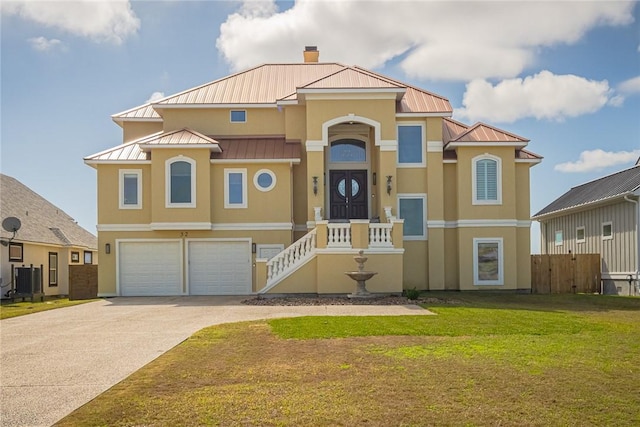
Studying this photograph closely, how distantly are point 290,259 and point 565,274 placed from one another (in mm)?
11064

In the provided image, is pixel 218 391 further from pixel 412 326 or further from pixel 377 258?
pixel 377 258

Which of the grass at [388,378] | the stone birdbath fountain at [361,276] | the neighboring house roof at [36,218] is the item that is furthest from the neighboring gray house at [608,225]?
the neighboring house roof at [36,218]

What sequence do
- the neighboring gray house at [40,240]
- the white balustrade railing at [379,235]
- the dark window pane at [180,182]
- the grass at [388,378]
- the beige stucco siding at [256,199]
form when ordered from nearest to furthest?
the grass at [388,378] < the white balustrade railing at [379,235] < the dark window pane at [180,182] < the beige stucco siding at [256,199] < the neighboring gray house at [40,240]

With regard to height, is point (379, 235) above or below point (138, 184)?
below

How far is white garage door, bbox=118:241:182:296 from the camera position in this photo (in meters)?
22.5

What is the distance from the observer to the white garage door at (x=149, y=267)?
22484 mm

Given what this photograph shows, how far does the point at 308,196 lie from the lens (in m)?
21.8

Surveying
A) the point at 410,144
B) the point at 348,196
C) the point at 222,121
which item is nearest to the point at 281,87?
the point at 222,121

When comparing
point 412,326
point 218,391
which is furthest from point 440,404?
point 412,326

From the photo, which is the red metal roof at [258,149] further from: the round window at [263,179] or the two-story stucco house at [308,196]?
the round window at [263,179]

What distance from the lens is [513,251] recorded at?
22281 mm

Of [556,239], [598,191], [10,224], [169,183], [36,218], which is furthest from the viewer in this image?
[556,239]

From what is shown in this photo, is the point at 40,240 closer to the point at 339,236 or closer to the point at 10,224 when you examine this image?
the point at 10,224

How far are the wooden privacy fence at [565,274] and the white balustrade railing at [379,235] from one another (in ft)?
23.1
